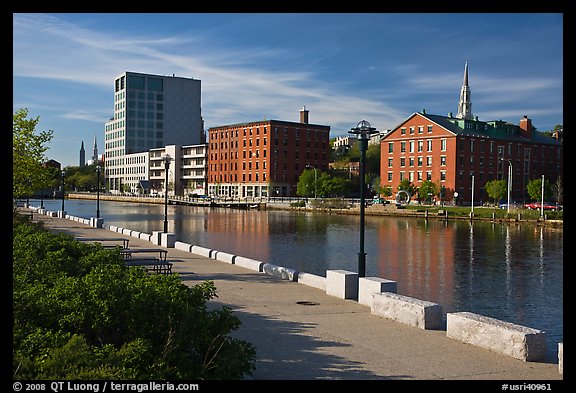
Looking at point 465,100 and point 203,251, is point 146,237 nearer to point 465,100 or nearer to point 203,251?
point 203,251

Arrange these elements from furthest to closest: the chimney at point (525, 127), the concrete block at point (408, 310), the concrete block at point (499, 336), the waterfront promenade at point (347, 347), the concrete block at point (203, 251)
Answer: the chimney at point (525, 127), the concrete block at point (203, 251), the concrete block at point (408, 310), the concrete block at point (499, 336), the waterfront promenade at point (347, 347)

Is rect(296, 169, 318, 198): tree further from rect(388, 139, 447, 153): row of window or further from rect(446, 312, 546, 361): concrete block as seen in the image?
rect(446, 312, 546, 361): concrete block

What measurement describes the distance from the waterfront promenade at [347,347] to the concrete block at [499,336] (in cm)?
15

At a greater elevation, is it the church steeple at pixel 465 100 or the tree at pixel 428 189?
the church steeple at pixel 465 100

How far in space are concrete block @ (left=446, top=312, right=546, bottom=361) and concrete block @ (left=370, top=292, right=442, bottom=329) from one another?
2.17ft

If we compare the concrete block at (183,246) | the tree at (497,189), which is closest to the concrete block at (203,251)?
the concrete block at (183,246)

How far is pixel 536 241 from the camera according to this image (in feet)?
160

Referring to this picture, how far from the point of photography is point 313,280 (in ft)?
54.7

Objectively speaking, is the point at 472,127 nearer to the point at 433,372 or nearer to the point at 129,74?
the point at 433,372

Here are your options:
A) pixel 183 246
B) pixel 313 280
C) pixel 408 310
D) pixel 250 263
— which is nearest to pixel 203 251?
pixel 183 246

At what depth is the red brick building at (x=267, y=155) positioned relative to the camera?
117 meters

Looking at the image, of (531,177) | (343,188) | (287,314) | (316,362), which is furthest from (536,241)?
(343,188)

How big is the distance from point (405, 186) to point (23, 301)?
9242 cm

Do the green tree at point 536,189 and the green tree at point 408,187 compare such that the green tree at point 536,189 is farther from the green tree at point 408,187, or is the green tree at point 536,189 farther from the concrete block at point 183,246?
the concrete block at point 183,246
